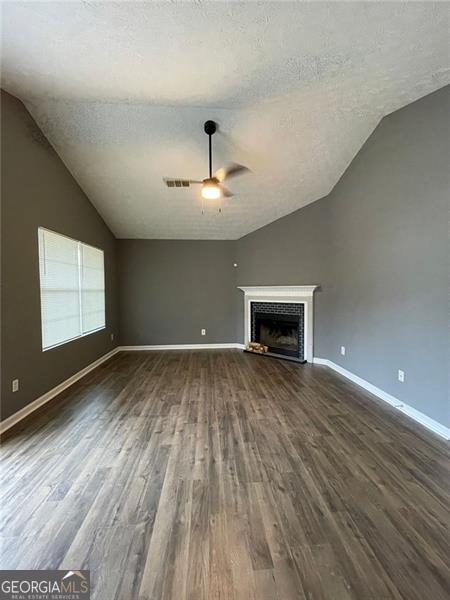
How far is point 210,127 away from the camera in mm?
3094

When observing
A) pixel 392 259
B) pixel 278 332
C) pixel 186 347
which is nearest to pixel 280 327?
pixel 278 332

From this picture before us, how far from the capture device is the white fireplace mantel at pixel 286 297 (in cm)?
498

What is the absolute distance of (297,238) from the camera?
5.10 m

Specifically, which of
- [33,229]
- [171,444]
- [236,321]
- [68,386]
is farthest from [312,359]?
[33,229]

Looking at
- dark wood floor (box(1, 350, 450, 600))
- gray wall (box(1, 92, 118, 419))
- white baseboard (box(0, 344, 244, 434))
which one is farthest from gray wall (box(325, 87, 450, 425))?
gray wall (box(1, 92, 118, 419))

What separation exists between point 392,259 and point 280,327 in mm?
2709

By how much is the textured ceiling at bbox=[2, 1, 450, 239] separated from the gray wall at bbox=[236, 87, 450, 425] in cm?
36

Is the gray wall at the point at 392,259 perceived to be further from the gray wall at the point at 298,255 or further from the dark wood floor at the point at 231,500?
the dark wood floor at the point at 231,500

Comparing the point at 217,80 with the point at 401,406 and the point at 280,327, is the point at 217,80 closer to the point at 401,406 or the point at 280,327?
the point at 401,406

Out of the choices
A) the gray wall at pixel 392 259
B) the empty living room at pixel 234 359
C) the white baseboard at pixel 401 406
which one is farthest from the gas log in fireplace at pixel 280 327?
the white baseboard at pixel 401 406

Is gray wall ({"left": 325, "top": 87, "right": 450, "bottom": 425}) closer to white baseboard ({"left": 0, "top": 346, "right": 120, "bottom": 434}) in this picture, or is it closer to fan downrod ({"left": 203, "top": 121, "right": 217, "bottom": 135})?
fan downrod ({"left": 203, "top": 121, "right": 217, "bottom": 135})

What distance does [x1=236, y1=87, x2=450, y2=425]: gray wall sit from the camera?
8.42ft

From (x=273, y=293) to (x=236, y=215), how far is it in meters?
1.63

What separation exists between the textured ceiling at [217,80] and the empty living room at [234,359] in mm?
20
